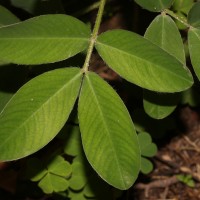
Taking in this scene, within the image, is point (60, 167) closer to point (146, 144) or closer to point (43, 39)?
point (146, 144)

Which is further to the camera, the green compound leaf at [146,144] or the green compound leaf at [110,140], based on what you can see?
the green compound leaf at [146,144]

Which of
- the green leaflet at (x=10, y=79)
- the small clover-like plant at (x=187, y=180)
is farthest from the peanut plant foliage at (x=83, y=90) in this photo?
the small clover-like plant at (x=187, y=180)

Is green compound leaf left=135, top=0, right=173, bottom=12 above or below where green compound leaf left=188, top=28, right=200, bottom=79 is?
above

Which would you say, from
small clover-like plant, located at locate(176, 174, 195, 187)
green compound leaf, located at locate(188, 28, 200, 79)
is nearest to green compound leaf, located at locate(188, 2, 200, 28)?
green compound leaf, located at locate(188, 28, 200, 79)

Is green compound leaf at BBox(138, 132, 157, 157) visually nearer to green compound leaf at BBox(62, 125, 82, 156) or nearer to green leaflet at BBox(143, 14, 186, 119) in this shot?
green compound leaf at BBox(62, 125, 82, 156)

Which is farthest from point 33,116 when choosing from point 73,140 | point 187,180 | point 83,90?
point 187,180

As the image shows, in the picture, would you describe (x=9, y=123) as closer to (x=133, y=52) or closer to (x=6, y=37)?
(x=6, y=37)

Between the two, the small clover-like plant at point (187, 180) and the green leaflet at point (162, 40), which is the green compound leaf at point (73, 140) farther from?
the small clover-like plant at point (187, 180)

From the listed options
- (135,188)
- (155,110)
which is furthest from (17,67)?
(135,188)

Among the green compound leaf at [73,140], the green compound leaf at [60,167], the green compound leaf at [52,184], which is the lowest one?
the green compound leaf at [52,184]
